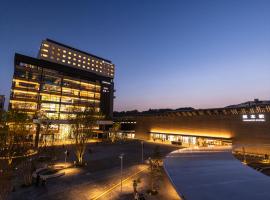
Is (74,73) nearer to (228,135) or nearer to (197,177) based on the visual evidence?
(228,135)

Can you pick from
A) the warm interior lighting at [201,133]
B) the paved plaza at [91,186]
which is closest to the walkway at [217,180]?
the paved plaza at [91,186]

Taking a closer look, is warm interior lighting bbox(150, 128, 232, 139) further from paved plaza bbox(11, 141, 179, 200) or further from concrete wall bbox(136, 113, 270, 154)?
paved plaza bbox(11, 141, 179, 200)

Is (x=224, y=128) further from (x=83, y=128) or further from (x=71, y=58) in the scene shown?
(x=71, y=58)

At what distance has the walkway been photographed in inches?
363

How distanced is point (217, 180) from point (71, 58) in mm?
118758

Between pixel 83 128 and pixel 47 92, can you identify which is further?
pixel 47 92

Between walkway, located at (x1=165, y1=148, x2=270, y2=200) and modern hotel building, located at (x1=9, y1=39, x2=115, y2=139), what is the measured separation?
6102 cm

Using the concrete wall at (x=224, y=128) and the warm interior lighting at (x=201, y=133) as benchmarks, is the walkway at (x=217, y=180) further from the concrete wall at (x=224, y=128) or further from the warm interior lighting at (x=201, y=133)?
the warm interior lighting at (x=201, y=133)

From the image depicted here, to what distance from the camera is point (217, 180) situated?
36.3 feet

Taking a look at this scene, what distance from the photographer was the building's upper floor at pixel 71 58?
103188 millimetres

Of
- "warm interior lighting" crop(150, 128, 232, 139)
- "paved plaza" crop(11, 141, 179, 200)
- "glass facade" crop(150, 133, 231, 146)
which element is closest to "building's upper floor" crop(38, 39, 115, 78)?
"glass facade" crop(150, 133, 231, 146)

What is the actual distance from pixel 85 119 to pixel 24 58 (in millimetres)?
52987

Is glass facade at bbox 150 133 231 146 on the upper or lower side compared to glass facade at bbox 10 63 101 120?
lower

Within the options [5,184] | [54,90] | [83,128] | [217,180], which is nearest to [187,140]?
[83,128]
